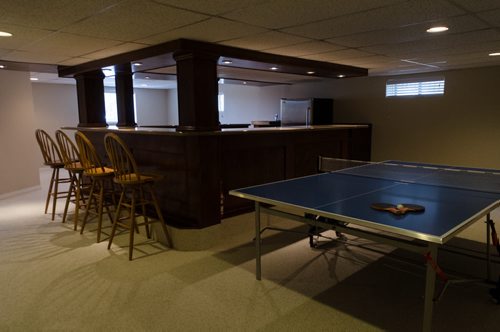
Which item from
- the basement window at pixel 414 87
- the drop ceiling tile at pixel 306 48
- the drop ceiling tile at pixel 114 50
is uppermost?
the drop ceiling tile at pixel 114 50

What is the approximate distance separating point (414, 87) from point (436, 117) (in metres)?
0.67

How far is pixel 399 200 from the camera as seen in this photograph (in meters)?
2.36

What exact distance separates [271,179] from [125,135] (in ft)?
6.40

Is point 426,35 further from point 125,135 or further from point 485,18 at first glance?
point 125,135

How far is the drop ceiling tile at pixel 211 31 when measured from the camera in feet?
9.35

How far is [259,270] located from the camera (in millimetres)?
2932

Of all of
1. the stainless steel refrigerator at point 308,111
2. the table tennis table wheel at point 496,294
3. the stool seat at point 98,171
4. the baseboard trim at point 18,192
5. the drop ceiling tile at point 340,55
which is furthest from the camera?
the stainless steel refrigerator at point 308,111

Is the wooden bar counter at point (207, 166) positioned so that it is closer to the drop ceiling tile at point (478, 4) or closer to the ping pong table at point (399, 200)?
the ping pong table at point (399, 200)

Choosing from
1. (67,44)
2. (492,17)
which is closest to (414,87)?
(492,17)

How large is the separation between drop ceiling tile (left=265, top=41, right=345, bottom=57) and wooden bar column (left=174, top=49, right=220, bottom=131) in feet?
2.70

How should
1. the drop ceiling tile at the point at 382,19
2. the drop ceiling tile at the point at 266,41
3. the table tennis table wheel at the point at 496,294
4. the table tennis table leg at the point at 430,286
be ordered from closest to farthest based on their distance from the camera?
the table tennis table leg at the point at 430,286 < the drop ceiling tile at the point at 382,19 < the table tennis table wheel at the point at 496,294 < the drop ceiling tile at the point at 266,41

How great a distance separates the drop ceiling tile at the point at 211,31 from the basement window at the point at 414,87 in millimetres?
4294

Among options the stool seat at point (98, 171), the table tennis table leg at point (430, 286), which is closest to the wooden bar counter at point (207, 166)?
the stool seat at point (98, 171)

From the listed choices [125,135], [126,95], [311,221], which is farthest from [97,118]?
[311,221]
